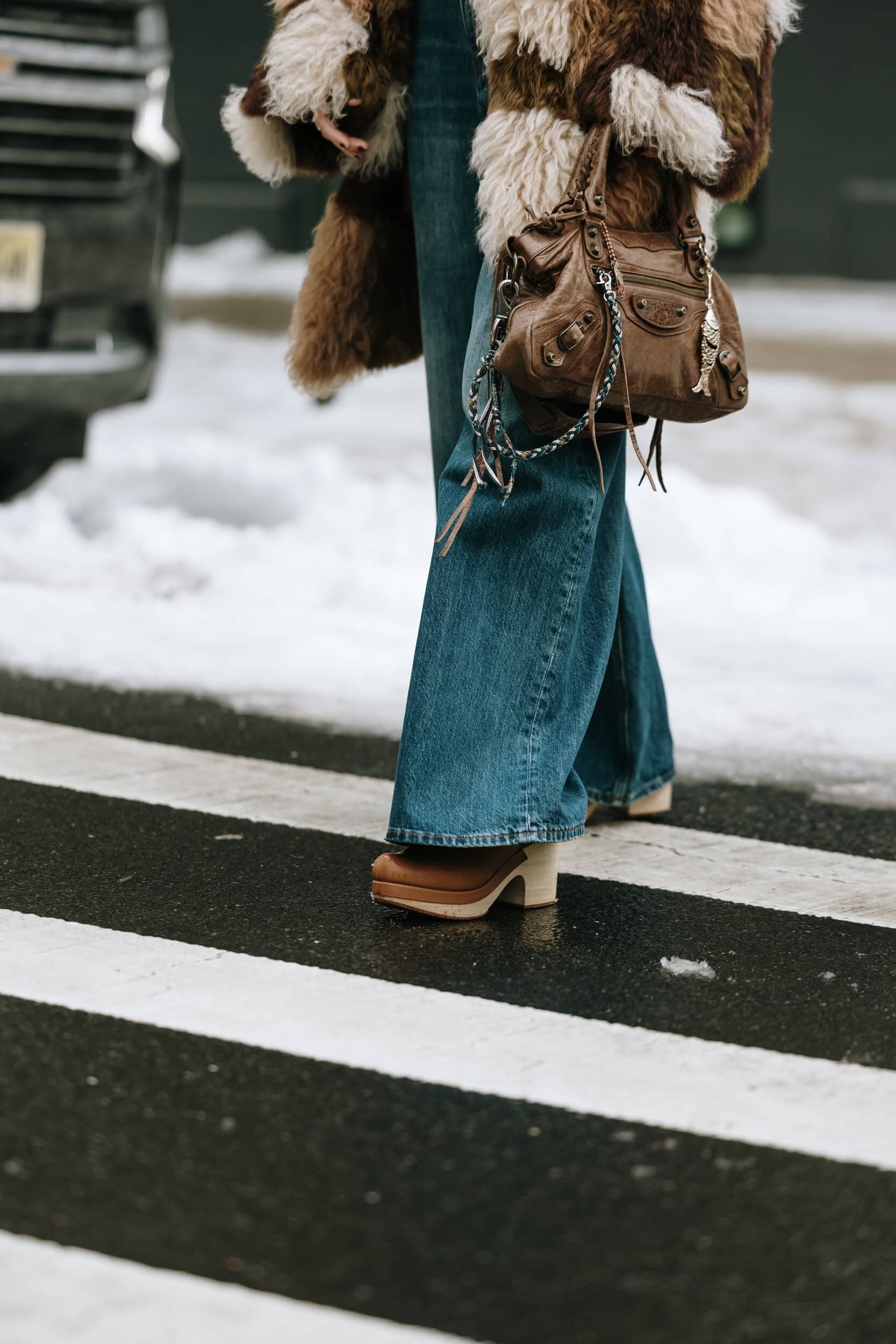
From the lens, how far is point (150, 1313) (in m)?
1.62

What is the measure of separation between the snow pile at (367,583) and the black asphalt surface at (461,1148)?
0.73 m

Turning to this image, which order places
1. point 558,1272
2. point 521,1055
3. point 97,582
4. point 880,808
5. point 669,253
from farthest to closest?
point 97,582, point 880,808, point 669,253, point 521,1055, point 558,1272

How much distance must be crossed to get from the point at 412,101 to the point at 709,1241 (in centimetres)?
176

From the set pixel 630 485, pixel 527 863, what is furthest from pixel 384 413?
pixel 527 863

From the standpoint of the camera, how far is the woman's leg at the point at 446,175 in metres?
2.76

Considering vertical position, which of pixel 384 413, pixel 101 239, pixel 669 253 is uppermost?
pixel 669 253

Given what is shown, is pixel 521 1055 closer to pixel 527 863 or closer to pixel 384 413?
pixel 527 863

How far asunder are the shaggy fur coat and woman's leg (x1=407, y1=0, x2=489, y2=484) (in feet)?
0.22

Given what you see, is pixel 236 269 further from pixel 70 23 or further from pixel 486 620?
pixel 486 620

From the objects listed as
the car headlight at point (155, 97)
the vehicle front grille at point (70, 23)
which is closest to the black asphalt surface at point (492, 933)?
the vehicle front grille at point (70, 23)

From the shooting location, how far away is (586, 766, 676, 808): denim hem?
333 cm

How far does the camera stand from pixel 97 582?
513 centimetres

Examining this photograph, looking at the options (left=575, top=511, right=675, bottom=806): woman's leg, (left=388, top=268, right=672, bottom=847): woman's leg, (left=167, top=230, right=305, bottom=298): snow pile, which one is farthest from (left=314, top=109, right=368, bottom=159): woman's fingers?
(left=167, top=230, right=305, bottom=298): snow pile

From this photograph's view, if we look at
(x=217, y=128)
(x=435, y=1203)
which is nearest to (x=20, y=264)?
(x=435, y=1203)
